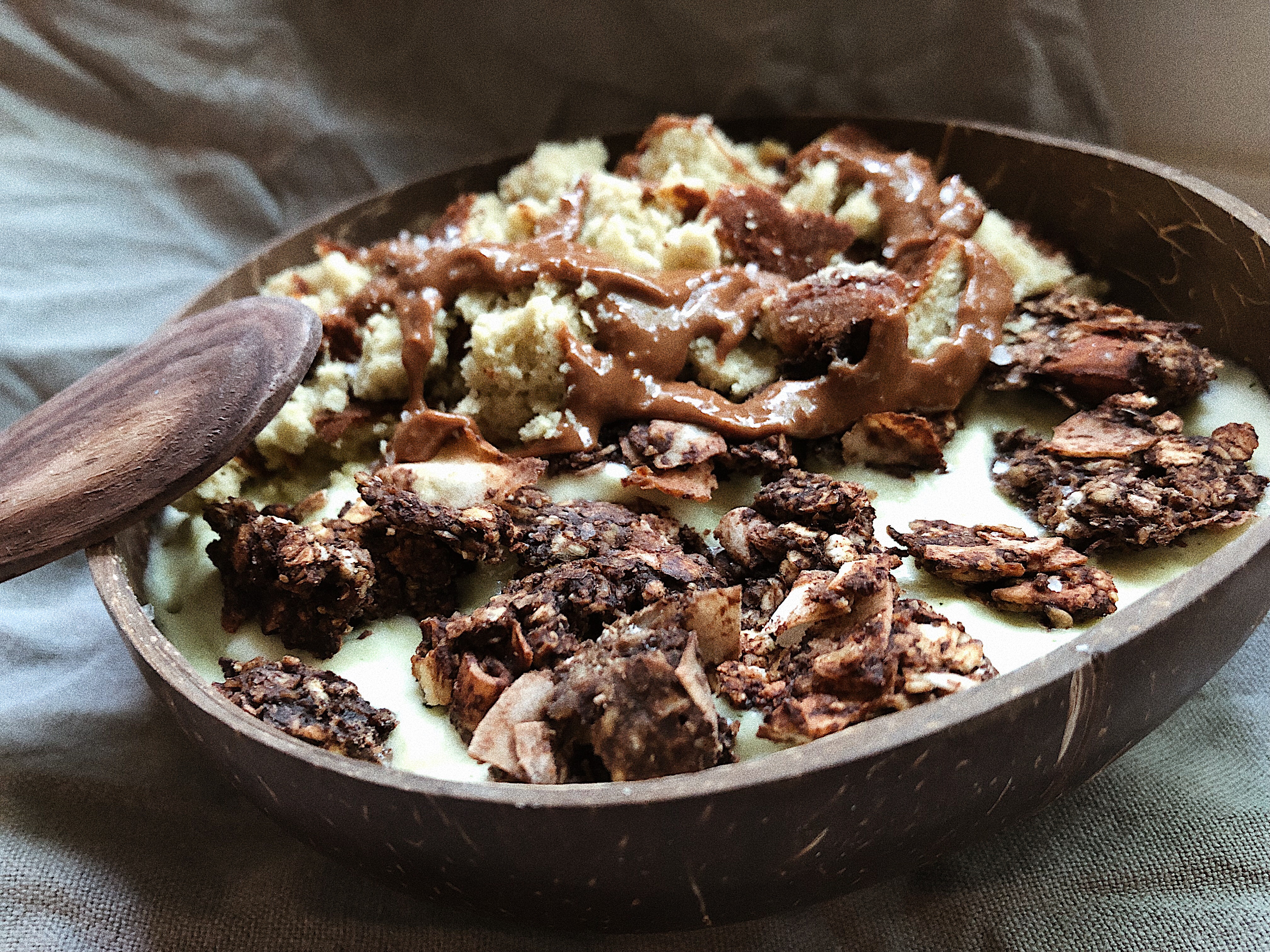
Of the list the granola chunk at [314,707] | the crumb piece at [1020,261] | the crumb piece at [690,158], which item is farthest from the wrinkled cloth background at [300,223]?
the crumb piece at [1020,261]

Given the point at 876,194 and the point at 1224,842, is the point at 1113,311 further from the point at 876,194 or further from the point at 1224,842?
the point at 1224,842

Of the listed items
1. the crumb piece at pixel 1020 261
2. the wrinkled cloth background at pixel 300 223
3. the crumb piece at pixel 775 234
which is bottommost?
the wrinkled cloth background at pixel 300 223

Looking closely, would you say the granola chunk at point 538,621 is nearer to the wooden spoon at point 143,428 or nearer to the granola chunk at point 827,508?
the granola chunk at point 827,508

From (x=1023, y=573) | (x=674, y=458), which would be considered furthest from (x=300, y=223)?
(x=1023, y=573)

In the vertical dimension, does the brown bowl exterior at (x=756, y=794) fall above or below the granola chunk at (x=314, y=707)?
above

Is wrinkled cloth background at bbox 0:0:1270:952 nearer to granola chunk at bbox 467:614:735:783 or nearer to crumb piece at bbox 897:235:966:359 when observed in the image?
granola chunk at bbox 467:614:735:783

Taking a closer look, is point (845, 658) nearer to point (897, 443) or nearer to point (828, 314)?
point (897, 443)

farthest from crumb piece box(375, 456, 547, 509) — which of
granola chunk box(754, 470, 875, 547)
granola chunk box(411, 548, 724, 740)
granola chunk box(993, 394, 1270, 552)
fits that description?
granola chunk box(993, 394, 1270, 552)
